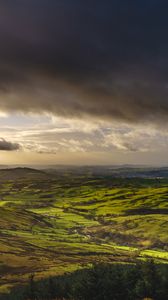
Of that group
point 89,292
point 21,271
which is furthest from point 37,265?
point 89,292

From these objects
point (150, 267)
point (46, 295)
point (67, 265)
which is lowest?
point (67, 265)

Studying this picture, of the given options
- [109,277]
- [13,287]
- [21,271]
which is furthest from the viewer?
[21,271]

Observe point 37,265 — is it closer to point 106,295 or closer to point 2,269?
point 2,269

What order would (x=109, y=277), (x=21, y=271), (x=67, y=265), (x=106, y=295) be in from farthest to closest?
(x=67, y=265), (x=21, y=271), (x=109, y=277), (x=106, y=295)

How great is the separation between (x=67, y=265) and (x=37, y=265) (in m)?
14.3

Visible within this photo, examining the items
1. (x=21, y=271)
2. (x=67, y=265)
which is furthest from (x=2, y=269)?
(x=67, y=265)

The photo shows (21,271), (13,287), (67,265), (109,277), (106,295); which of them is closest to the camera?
(106,295)

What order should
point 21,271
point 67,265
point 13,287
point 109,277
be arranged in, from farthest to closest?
1. point 67,265
2. point 21,271
3. point 13,287
4. point 109,277

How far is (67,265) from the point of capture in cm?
19300

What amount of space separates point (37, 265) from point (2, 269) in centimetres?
1662

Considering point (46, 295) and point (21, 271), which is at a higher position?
point (46, 295)

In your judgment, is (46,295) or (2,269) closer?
(46,295)

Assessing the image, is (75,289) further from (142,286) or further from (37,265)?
(37,265)

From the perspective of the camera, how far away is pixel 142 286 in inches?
3226
